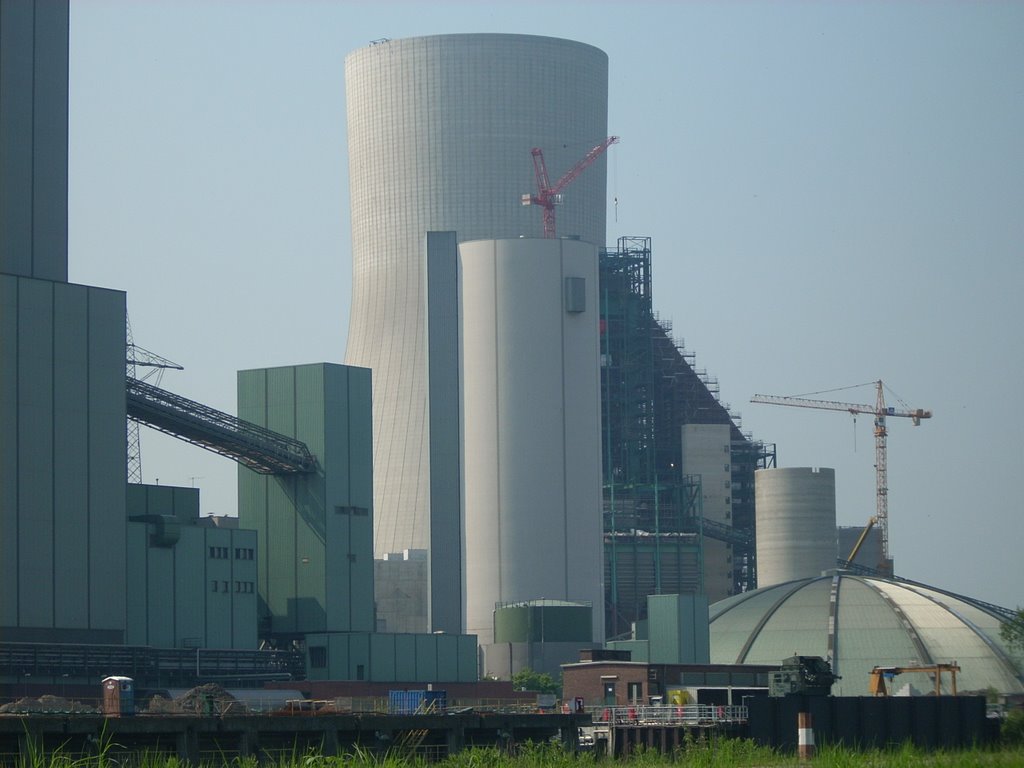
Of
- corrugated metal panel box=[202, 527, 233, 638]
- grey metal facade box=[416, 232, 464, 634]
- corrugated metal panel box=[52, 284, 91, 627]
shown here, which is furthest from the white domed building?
corrugated metal panel box=[52, 284, 91, 627]

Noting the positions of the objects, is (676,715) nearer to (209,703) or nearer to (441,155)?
(209,703)

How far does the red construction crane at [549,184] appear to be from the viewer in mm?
120938

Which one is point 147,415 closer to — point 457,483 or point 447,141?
point 457,483

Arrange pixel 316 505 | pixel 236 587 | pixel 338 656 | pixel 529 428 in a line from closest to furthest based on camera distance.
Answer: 1. pixel 236 587
2. pixel 338 656
3. pixel 316 505
4. pixel 529 428

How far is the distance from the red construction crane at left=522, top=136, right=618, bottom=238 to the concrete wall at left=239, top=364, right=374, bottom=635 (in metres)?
32.8

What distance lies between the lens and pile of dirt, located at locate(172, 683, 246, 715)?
181 ft

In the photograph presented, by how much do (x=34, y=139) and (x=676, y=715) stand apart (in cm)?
3711

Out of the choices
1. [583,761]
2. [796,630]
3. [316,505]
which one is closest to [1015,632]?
[796,630]

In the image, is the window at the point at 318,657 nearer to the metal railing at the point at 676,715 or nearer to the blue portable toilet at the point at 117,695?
the blue portable toilet at the point at 117,695

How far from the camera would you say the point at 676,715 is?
6159 cm

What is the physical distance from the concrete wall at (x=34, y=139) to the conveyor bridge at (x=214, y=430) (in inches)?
307

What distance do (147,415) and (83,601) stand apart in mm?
12591

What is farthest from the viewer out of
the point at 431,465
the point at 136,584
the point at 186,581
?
the point at 431,465

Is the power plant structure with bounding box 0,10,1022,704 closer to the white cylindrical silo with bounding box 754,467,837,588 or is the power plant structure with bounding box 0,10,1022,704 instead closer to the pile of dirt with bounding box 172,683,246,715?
the white cylindrical silo with bounding box 754,467,837,588
